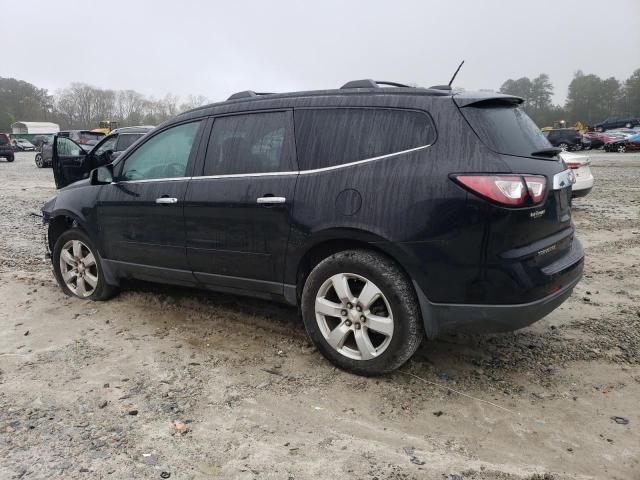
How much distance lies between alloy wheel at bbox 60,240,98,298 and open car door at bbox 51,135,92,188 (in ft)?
10.9

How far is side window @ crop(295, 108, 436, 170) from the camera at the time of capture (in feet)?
10.3

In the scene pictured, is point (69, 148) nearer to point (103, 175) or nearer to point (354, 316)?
point (103, 175)

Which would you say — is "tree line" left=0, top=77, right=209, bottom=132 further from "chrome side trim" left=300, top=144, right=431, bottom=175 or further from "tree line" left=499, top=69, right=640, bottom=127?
"chrome side trim" left=300, top=144, right=431, bottom=175

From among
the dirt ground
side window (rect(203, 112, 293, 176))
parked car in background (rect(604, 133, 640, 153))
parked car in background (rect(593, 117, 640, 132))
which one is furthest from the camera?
parked car in background (rect(593, 117, 640, 132))

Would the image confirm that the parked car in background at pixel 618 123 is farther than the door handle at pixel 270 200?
Yes

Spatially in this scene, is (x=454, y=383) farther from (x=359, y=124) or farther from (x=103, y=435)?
(x=103, y=435)

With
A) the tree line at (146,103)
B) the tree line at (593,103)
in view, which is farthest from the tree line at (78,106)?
the tree line at (593,103)

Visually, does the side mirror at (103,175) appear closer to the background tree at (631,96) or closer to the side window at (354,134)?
the side window at (354,134)

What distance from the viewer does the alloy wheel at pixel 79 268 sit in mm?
4926

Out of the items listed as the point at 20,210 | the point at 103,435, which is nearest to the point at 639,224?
the point at 103,435

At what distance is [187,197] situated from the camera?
13.0 feet

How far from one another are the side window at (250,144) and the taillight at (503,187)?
1.26 m

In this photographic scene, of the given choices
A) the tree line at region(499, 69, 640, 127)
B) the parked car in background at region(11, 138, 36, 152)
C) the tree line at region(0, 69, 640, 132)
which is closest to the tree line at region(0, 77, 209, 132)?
the tree line at region(0, 69, 640, 132)

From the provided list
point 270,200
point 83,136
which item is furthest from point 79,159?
point 83,136
